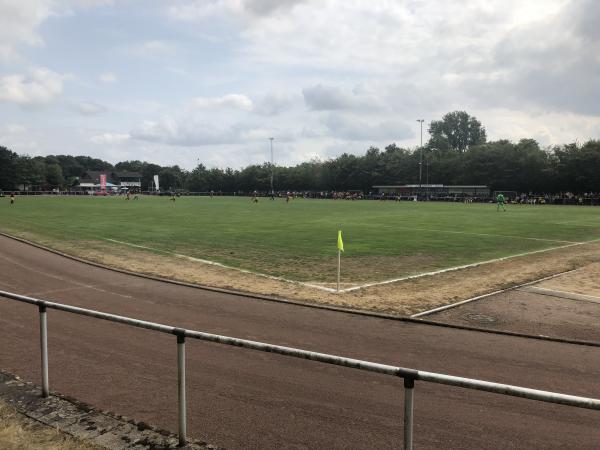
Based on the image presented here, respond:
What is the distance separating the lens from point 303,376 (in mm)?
6711

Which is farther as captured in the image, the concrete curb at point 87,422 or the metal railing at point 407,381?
the concrete curb at point 87,422

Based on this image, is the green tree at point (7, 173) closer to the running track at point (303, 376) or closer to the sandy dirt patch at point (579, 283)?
the running track at point (303, 376)

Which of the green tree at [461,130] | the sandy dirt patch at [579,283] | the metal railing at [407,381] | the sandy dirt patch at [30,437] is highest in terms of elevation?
the green tree at [461,130]

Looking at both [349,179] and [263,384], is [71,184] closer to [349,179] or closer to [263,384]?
[349,179]

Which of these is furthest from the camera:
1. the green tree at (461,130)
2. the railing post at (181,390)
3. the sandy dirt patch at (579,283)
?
the green tree at (461,130)

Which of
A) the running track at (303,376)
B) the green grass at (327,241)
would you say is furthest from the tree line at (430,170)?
the running track at (303,376)

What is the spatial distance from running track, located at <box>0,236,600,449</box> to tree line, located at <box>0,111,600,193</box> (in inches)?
3439

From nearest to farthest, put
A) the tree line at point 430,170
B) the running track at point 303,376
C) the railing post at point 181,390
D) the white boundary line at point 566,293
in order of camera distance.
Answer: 1. the railing post at point 181,390
2. the running track at point 303,376
3. the white boundary line at point 566,293
4. the tree line at point 430,170

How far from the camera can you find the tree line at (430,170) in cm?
8788

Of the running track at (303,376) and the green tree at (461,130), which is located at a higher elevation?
the green tree at (461,130)

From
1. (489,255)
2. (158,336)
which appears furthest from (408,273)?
(158,336)

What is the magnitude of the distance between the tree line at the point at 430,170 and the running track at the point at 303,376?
3439 inches

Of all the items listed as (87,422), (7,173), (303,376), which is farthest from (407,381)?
(7,173)

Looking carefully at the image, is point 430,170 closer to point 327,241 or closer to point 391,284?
point 327,241
